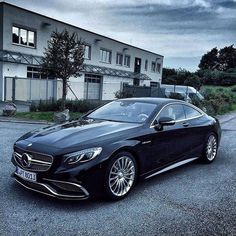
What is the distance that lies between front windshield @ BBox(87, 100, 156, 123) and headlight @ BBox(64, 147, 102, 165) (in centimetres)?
138

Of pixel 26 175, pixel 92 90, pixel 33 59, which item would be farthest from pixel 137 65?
pixel 26 175

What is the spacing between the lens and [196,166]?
691 centimetres

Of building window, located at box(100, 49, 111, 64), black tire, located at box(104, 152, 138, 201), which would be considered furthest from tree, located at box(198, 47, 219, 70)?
black tire, located at box(104, 152, 138, 201)

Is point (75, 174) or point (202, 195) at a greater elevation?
point (75, 174)

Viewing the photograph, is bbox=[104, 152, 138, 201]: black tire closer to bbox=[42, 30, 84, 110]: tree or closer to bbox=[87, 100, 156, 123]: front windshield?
bbox=[87, 100, 156, 123]: front windshield

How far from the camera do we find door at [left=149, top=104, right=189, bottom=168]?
5434mm

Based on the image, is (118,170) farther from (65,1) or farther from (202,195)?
(65,1)

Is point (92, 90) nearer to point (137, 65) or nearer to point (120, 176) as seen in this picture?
point (137, 65)

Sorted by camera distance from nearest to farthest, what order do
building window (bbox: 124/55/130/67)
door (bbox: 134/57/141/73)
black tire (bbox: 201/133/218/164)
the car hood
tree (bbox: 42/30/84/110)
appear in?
the car hood → black tire (bbox: 201/133/218/164) → tree (bbox: 42/30/84/110) → building window (bbox: 124/55/130/67) → door (bbox: 134/57/141/73)

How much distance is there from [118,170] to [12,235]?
1690 mm

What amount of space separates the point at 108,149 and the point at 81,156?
1.37 ft

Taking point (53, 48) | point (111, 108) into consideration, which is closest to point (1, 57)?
point (53, 48)

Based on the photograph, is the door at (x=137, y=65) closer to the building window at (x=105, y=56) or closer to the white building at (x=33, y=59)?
the building window at (x=105, y=56)

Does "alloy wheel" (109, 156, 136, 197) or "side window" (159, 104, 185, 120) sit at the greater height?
"side window" (159, 104, 185, 120)
